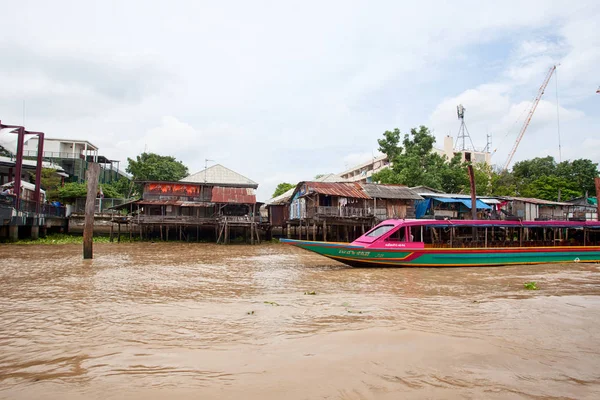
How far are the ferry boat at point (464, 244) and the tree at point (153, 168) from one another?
28.9 metres

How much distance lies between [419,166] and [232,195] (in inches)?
710

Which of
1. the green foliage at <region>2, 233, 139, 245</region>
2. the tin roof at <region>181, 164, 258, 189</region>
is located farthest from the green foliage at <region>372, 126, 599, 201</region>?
the green foliage at <region>2, 233, 139, 245</region>

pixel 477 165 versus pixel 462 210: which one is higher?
pixel 477 165

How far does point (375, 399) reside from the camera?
105 inches

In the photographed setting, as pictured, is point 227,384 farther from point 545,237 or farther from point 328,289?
point 545,237

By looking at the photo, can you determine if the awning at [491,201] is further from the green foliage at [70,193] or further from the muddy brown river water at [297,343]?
the green foliage at [70,193]

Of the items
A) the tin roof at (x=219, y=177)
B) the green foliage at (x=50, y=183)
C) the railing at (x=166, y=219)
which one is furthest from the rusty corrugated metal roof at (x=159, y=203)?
the green foliage at (x=50, y=183)

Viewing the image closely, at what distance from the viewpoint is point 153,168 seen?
37.7 meters

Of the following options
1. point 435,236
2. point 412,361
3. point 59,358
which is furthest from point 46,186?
point 412,361

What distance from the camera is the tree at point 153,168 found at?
37844mm

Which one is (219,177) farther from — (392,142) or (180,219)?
(392,142)

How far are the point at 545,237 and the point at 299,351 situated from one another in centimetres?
1538

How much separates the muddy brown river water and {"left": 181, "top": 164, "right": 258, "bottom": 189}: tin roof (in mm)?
26909

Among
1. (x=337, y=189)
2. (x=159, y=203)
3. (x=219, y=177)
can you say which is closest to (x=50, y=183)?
(x=159, y=203)
